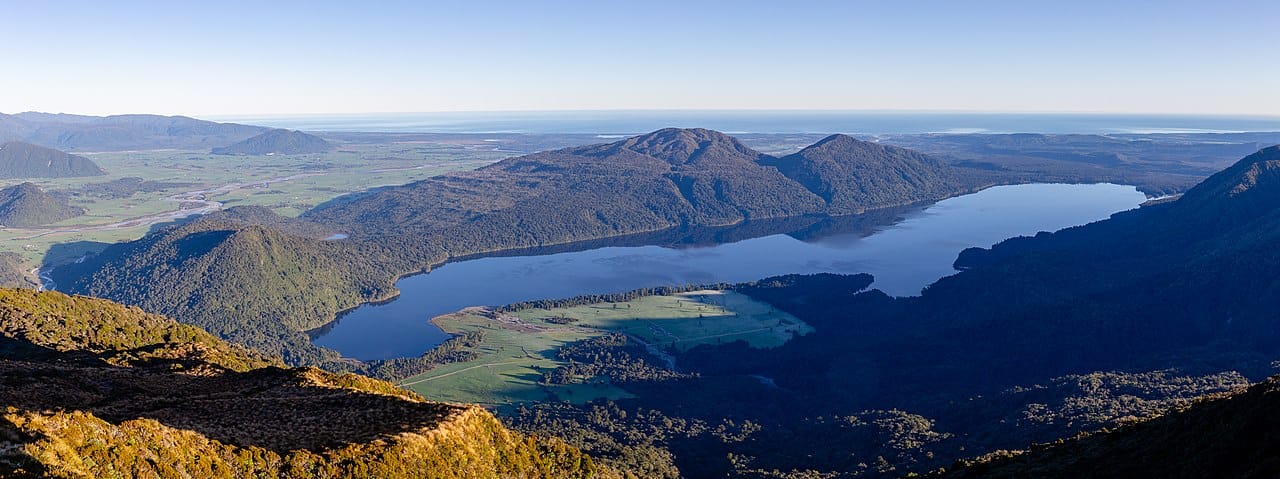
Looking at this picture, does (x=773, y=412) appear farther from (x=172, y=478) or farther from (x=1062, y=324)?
(x=172, y=478)

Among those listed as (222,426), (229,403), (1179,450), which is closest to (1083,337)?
(1179,450)

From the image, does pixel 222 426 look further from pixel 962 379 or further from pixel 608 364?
pixel 962 379

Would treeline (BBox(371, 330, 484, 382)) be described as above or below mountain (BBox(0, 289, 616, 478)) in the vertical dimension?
below

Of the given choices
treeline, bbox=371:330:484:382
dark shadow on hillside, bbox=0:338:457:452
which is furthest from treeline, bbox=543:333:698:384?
dark shadow on hillside, bbox=0:338:457:452

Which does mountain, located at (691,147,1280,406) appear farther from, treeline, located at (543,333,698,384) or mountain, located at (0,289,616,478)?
mountain, located at (0,289,616,478)

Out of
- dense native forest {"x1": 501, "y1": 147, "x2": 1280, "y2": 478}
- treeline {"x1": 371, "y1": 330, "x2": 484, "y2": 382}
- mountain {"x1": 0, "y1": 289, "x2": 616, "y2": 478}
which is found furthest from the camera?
treeline {"x1": 371, "y1": 330, "x2": 484, "y2": 382}

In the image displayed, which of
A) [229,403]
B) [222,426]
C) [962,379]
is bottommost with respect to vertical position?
[962,379]
